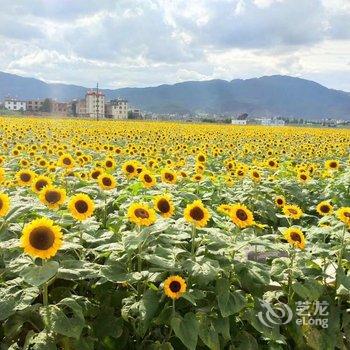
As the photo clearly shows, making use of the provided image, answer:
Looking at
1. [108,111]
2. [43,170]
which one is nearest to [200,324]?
[43,170]

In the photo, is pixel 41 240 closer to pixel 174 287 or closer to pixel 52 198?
pixel 174 287

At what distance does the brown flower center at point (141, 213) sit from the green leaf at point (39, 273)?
3.07 ft

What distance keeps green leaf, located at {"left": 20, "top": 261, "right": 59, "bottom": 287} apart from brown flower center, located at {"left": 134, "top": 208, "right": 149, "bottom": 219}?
36.8 inches

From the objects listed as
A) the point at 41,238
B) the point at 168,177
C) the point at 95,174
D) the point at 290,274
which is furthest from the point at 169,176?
the point at 41,238

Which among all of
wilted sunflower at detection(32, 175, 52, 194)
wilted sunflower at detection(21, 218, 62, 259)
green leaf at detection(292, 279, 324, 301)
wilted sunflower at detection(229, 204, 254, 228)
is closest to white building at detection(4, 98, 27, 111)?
wilted sunflower at detection(32, 175, 52, 194)

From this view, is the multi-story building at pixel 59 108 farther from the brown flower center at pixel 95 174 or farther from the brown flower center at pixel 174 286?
the brown flower center at pixel 174 286

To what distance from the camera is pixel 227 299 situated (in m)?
3.73

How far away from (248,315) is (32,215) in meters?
2.12

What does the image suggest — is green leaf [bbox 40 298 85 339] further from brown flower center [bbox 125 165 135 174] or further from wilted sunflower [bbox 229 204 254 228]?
brown flower center [bbox 125 165 135 174]

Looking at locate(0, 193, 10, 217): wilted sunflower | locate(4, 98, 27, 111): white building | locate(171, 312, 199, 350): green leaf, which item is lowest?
locate(4, 98, 27, 111): white building

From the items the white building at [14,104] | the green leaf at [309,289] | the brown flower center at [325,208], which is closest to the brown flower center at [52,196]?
the green leaf at [309,289]

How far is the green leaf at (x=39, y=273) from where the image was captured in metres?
3.09

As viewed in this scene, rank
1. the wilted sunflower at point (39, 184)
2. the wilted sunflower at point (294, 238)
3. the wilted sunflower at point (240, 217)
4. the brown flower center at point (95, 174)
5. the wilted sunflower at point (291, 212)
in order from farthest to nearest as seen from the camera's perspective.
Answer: the brown flower center at point (95, 174) → the wilted sunflower at point (39, 184) → the wilted sunflower at point (291, 212) → the wilted sunflower at point (240, 217) → the wilted sunflower at point (294, 238)

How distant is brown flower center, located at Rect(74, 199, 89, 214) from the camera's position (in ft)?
14.2
